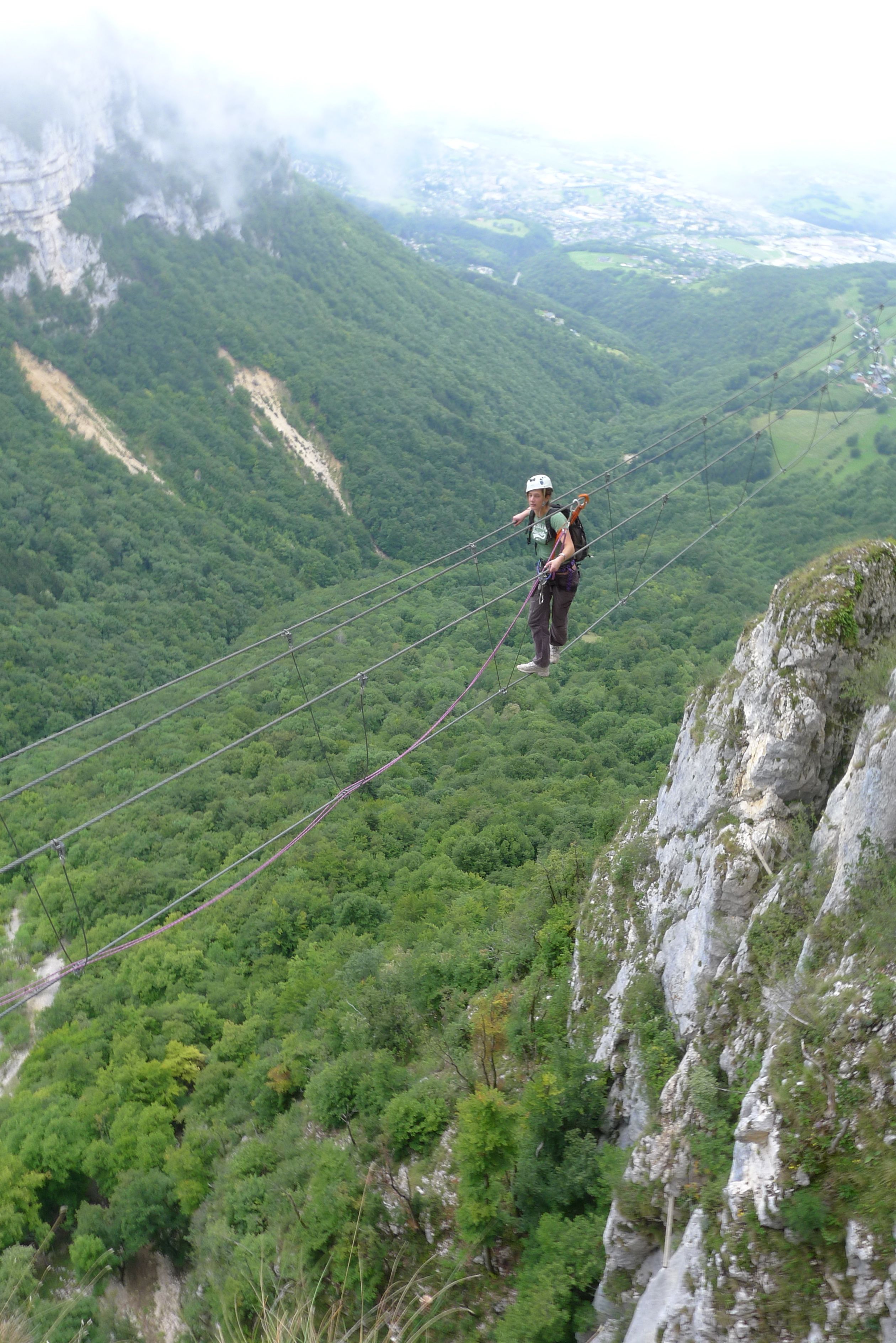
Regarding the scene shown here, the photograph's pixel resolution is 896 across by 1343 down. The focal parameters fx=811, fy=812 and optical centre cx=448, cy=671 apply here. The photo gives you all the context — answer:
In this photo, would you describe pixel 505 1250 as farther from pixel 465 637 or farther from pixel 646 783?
pixel 465 637

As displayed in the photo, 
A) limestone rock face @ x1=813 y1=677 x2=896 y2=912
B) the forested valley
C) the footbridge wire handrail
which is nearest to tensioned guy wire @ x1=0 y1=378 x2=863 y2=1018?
the footbridge wire handrail

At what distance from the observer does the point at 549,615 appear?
47.0 feet

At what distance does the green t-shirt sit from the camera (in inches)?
496

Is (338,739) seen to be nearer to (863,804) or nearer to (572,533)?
(572,533)

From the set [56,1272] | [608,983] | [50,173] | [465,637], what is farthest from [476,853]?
[50,173]

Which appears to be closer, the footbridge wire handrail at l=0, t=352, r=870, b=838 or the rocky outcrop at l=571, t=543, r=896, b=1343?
the rocky outcrop at l=571, t=543, r=896, b=1343

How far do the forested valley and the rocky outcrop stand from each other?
96 cm

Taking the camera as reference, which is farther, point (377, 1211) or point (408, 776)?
point (408, 776)

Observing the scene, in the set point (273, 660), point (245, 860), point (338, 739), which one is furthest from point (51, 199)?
point (273, 660)

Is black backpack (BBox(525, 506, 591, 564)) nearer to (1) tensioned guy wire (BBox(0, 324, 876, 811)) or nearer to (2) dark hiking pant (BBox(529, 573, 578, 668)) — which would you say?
(1) tensioned guy wire (BBox(0, 324, 876, 811))

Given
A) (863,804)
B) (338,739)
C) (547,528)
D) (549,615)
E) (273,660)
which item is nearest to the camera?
(863,804)

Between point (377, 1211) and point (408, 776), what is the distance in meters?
40.9

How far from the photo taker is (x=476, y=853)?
1587 inches

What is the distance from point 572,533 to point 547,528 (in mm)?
435
